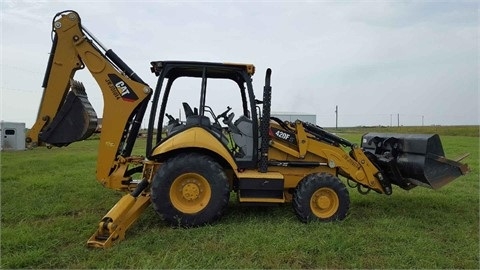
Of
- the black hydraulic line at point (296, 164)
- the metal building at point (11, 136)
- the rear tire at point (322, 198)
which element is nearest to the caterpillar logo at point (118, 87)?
the black hydraulic line at point (296, 164)

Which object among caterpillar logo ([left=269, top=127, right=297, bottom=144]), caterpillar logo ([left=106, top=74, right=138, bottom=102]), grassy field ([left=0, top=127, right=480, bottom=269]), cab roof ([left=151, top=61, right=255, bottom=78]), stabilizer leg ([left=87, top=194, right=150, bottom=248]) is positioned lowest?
grassy field ([left=0, top=127, right=480, bottom=269])

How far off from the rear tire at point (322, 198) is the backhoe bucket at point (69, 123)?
126 inches

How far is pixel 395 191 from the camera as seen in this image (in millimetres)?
8391

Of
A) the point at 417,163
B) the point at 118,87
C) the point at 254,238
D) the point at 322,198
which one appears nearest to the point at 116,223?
the point at 254,238

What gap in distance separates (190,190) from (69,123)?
203cm

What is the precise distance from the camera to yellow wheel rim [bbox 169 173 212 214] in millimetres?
5469

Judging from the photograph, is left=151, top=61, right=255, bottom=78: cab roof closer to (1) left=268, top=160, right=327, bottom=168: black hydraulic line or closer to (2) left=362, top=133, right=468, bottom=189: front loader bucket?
(1) left=268, top=160, right=327, bottom=168: black hydraulic line

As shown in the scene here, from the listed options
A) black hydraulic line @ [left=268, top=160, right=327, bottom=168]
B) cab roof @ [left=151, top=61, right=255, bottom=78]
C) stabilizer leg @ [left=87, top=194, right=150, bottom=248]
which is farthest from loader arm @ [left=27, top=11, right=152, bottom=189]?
black hydraulic line @ [left=268, top=160, right=327, bottom=168]

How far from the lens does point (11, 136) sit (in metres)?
21.8

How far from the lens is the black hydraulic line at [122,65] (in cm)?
601

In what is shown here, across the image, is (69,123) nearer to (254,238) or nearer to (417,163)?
(254,238)

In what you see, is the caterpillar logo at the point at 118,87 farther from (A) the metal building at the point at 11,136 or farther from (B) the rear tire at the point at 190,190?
(A) the metal building at the point at 11,136

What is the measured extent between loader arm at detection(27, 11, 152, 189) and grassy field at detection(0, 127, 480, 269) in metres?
1.02

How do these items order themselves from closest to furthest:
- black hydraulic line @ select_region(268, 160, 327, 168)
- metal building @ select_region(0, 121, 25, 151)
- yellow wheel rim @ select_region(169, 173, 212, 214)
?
yellow wheel rim @ select_region(169, 173, 212, 214)
black hydraulic line @ select_region(268, 160, 327, 168)
metal building @ select_region(0, 121, 25, 151)
